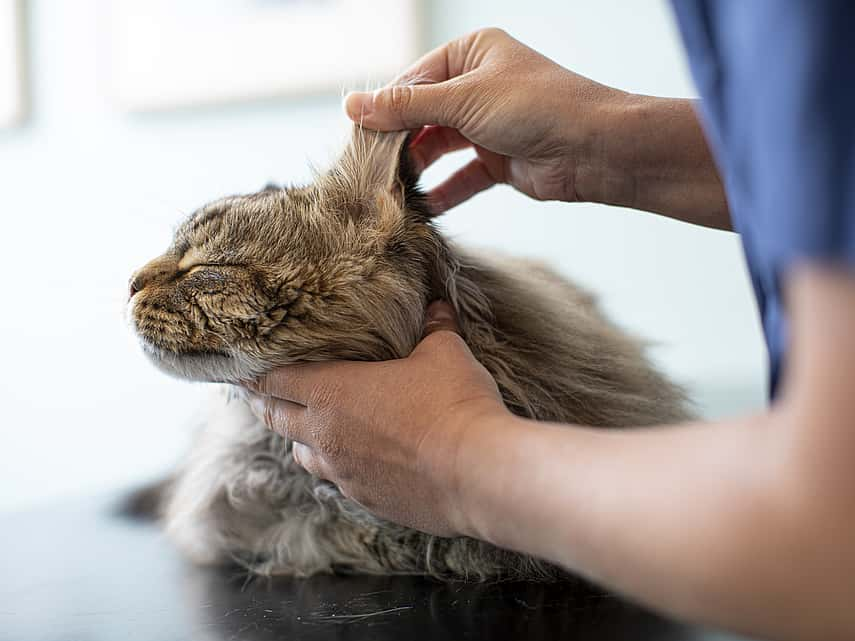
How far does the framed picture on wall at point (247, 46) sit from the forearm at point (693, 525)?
7.17 ft

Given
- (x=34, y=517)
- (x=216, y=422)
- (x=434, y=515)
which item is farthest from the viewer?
(x=34, y=517)

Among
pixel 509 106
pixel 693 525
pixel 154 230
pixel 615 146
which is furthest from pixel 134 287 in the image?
pixel 154 230

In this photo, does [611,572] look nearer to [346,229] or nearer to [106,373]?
[346,229]

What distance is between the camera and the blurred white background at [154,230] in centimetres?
260

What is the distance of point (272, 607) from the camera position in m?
1.02

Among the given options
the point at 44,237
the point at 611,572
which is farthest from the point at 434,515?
the point at 44,237

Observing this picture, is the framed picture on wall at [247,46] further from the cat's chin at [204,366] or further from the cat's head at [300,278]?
the cat's chin at [204,366]

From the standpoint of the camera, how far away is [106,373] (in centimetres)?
299

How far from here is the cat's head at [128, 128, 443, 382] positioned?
1007 millimetres

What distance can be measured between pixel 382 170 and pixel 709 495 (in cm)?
71

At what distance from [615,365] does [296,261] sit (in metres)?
0.47

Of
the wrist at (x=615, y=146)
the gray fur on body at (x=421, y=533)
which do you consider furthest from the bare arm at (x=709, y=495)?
the wrist at (x=615, y=146)

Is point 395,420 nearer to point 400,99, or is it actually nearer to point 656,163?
point 400,99

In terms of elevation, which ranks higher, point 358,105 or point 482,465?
point 358,105
